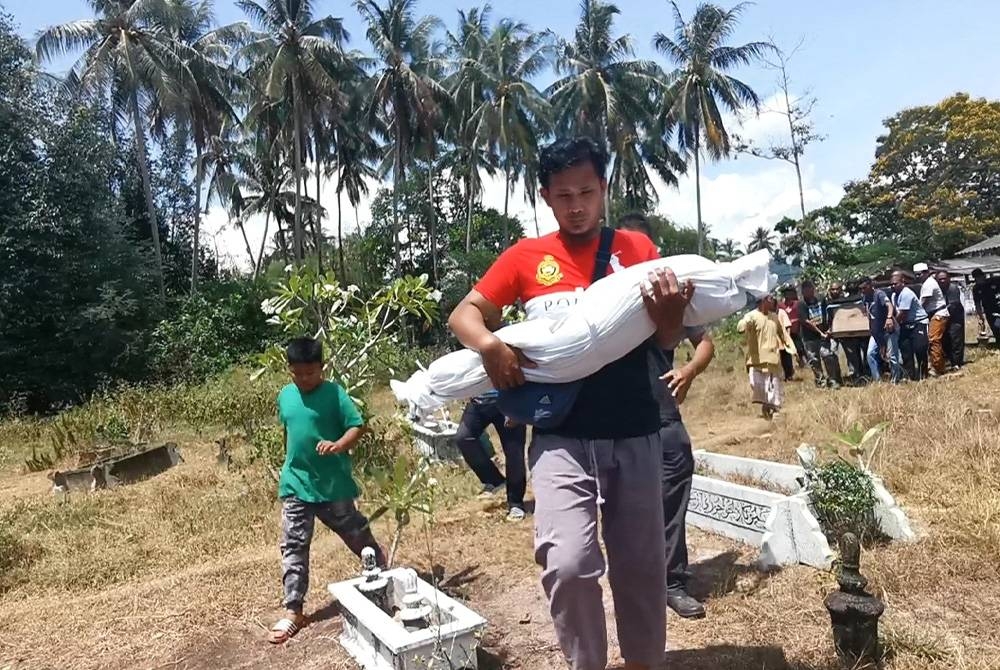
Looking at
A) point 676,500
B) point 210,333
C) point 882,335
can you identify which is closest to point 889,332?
point 882,335

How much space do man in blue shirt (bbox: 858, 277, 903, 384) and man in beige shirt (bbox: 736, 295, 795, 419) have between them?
2231 millimetres

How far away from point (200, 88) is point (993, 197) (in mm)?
29445

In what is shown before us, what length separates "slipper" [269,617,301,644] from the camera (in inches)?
136

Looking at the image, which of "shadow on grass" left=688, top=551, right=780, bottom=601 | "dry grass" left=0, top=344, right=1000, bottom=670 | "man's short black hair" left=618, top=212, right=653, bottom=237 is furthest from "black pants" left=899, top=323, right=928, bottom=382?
"man's short black hair" left=618, top=212, right=653, bottom=237

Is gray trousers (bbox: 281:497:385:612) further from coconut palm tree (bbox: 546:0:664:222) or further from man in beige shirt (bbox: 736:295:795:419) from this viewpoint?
coconut palm tree (bbox: 546:0:664:222)

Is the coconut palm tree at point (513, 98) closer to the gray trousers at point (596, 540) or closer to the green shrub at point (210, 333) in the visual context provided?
the green shrub at point (210, 333)

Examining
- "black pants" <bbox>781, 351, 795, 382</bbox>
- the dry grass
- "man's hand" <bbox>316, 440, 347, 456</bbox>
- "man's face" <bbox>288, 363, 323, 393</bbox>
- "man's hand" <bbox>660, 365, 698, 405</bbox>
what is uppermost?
"man's face" <bbox>288, 363, 323, 393</bbox>

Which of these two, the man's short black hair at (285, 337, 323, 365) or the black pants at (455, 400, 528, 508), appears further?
the black pants at (455, 400, 528, 508)

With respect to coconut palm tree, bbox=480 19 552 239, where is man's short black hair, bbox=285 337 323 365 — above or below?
below

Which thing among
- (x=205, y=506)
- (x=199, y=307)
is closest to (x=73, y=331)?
(x=199, y=307)

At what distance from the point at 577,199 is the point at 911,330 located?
28.3 feet

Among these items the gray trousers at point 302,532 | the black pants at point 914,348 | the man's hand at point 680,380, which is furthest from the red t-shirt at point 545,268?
the black pants at point 914,348

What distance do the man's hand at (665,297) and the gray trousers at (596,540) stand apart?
1.21 ft

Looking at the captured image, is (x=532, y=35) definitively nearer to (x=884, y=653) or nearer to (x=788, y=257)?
(x=788, y=257)
